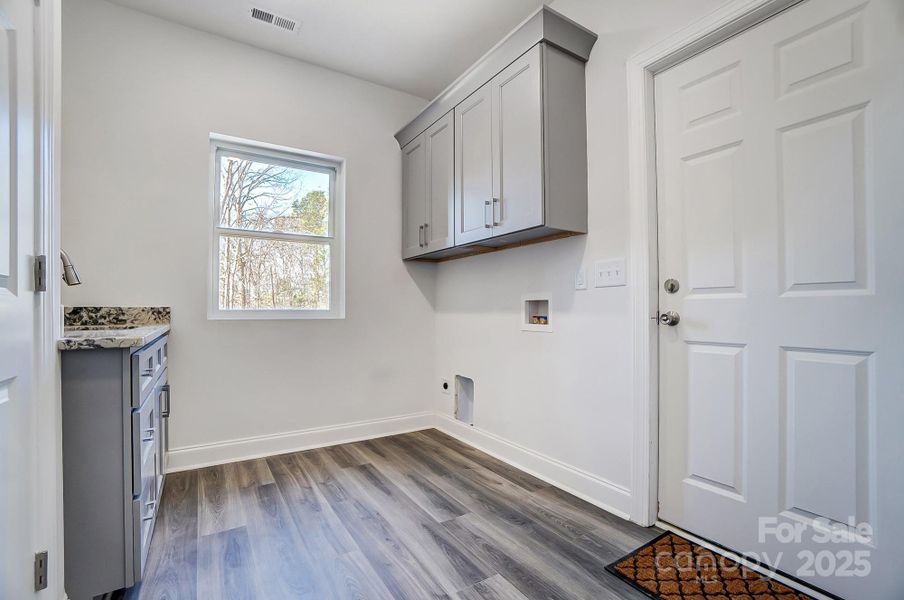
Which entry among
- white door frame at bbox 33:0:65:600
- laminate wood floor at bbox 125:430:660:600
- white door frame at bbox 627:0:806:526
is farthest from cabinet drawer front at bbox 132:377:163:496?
white door frame at bbox 627:0:806:526

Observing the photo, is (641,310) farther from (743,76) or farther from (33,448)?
(33,448)

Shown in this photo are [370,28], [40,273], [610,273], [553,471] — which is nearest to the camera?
[40,273]

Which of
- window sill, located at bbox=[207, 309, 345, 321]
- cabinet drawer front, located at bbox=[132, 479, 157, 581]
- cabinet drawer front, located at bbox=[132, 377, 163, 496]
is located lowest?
cabinet drawer front, located at bbox=[132, 479, 157, 581]

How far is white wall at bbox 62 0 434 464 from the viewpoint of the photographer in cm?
242

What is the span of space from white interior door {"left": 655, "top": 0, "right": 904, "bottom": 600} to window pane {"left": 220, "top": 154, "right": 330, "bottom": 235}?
7.80ft

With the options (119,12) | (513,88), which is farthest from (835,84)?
(119,12)

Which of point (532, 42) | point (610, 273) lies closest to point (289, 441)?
point (610, 273)

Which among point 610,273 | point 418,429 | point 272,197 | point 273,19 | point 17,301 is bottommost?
point 418,429

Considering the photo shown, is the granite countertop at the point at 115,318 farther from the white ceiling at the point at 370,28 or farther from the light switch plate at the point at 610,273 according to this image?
the light switch plate at the point at 610,273

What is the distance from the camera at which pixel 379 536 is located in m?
1.84

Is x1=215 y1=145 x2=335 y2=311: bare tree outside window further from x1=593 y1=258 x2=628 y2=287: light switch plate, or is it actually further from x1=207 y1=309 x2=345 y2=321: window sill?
x1=593 y1=258 x2=628 y2=287: light switch plate

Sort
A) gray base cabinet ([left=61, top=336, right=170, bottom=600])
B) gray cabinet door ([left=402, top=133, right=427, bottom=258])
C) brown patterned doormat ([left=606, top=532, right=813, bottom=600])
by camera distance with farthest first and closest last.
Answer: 1. gray cabinet door ([left=402, top=133, right=427, bottom=258])
2. brown patterned doormat ([left=606, top=532, right=813, bottom=600])
3. gray base cabinet ([left=61, top=336, right=170, bottom=600])

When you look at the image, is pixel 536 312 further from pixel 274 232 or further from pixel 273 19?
pixel 273 19

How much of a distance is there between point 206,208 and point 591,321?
2523 millimetres
